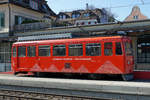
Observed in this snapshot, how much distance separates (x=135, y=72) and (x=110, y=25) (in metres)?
5.23

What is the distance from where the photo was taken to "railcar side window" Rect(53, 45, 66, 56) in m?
17.4

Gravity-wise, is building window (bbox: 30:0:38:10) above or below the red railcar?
above

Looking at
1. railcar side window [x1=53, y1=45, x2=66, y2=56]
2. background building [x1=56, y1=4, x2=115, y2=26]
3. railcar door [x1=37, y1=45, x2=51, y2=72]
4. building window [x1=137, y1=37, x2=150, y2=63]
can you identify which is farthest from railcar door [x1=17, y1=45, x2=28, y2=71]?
building window [x1=137, y1=37, x2=150, y2=63]

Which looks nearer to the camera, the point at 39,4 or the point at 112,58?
the point at 112,58

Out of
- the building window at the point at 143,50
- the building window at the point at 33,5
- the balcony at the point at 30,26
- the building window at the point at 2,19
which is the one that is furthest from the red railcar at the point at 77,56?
the building window at the point at 33,5

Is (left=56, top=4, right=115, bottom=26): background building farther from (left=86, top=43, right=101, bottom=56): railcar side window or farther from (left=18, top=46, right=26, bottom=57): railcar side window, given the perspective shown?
(left=86, top=43, right=101, bottom=56): railcar side window

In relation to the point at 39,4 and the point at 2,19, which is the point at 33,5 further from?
the point at 2,19

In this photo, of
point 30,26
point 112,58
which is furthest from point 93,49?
point 30,26

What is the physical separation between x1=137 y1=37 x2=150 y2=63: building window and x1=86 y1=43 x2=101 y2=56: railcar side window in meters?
4.17

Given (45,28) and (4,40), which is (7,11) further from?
(45,28)

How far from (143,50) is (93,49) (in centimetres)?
614

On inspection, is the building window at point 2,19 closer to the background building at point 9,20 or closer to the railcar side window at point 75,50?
the background building at point 9,20

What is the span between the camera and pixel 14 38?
2470 centimetres

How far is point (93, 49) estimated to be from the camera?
53.3 ft
